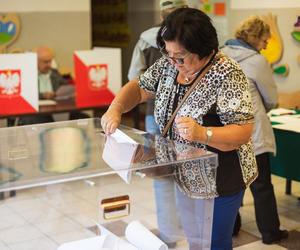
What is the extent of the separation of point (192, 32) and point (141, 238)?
77 centimetres

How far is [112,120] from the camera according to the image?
226 centimetres

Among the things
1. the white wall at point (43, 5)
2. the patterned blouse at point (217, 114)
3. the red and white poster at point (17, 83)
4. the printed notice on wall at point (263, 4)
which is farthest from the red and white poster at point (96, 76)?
the patterned blouse at point (217, 114)

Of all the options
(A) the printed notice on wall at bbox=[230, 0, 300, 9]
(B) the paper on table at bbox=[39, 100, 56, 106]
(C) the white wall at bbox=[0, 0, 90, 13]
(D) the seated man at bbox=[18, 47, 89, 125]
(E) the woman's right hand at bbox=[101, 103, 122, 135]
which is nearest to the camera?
(E) the woman's right hand at bbox=[101, 103, 122, 135]

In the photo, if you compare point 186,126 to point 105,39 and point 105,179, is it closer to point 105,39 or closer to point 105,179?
point 105,179

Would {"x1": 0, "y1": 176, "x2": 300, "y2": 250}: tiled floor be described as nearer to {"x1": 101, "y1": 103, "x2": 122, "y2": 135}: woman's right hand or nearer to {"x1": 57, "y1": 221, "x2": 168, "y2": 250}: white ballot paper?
{"x1": 57, "y1": 221, "x2": 168, "y2": 250}: white ballot paper

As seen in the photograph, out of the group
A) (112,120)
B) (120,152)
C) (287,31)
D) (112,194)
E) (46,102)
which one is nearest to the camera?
(112,194)

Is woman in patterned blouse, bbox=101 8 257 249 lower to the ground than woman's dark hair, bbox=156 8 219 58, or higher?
lower

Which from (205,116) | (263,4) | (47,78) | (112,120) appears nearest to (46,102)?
(47,78)

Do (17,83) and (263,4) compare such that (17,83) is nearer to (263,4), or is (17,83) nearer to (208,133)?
(263,4)

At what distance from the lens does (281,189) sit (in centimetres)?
505

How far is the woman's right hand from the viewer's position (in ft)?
7.38

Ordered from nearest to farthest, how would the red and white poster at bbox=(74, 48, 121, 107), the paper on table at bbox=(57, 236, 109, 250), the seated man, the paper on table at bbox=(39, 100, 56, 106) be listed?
1. the paper on table at bbox=(57, 236, 109, 250)
2. the red and white poster at bbox=(74, 48, 121, 107)
3. the paper on table at bbox=(39, 100, 56, 106)
4. the seated man

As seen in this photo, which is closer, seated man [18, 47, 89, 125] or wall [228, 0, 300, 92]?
wall [228, 0, 300, 92]

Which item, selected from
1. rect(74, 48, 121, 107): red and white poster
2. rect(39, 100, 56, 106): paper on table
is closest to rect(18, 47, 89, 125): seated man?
rect(39, 100, 56, 106): paper on table
